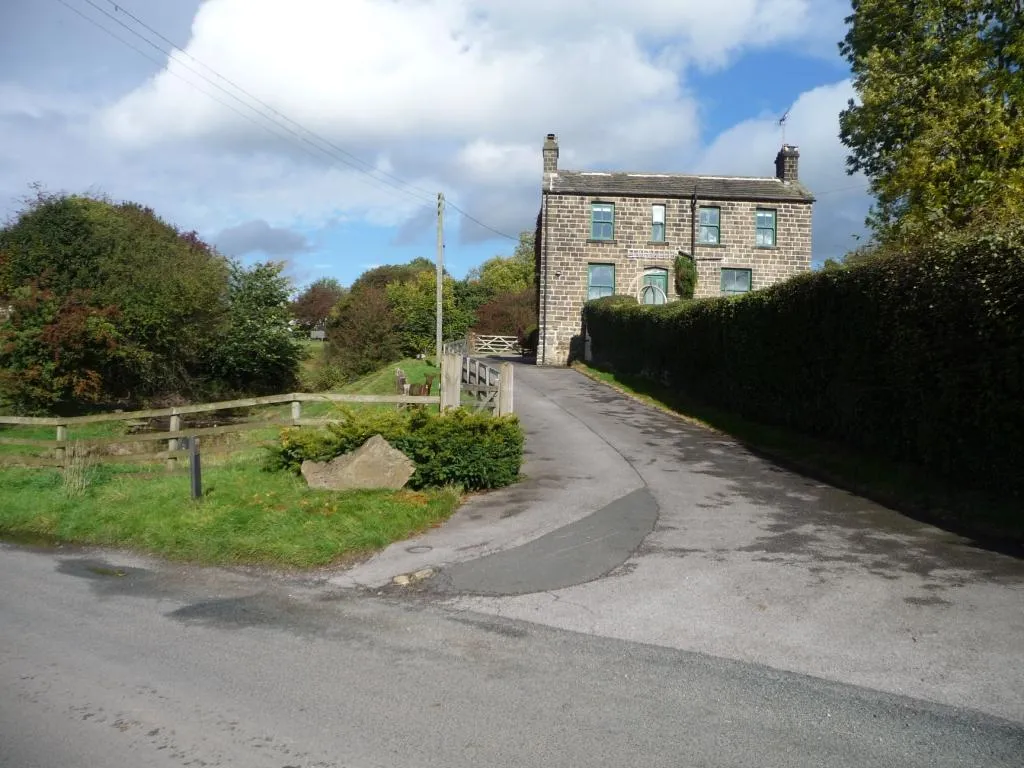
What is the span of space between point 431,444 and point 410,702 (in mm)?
6207

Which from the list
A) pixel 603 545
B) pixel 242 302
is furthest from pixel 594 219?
pixel 603 545

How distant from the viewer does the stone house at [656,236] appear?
37969 mm

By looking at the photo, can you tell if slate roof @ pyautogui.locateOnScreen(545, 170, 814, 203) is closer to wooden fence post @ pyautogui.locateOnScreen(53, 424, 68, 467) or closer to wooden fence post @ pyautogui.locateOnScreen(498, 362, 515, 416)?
wooden fence post @ pyautogui.locateOnScreen(498, 362, 515, 416)

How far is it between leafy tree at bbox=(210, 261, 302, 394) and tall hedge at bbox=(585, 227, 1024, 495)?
24.4m

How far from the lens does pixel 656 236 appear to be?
38250mm

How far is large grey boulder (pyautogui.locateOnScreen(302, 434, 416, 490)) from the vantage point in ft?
34.9

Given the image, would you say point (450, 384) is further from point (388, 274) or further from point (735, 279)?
point (388, 274)

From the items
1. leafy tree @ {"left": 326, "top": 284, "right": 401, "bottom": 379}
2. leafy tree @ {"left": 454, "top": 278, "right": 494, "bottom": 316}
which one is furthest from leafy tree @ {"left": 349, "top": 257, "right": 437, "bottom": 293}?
leafy tree @ {"left": 326, "top": 284, "right": 401, "bottom": 379}

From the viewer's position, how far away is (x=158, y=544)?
925 centimetres

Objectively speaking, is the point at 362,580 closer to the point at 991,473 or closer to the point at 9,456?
the point at 991,473

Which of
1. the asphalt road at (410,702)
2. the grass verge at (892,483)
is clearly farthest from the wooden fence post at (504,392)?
the asphalt road at (410,702)

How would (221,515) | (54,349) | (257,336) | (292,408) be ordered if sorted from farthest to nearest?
(257,336), (54,349), (292,408), (221,515)

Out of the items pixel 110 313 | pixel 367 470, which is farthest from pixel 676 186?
pixel 367 470

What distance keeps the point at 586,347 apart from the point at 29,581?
30.8 metres
